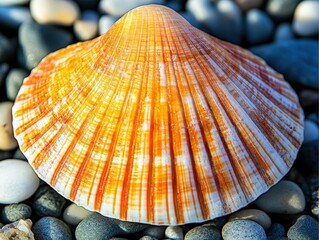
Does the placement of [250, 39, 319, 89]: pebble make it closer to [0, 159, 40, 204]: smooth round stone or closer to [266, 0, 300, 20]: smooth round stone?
[266, 0, 300, 20]: smooth round stone

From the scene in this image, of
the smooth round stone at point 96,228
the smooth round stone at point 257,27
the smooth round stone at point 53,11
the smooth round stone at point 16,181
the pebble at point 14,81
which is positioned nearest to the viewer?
the smooth round stone at point 96,228

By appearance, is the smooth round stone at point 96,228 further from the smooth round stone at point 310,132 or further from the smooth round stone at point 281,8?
the smooth round stone at point 281,8

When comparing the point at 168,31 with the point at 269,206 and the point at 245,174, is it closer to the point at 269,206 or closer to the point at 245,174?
the point at 245,174

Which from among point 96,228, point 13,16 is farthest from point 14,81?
point 96,228

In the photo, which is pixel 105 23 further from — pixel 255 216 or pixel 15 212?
pixel 255 216

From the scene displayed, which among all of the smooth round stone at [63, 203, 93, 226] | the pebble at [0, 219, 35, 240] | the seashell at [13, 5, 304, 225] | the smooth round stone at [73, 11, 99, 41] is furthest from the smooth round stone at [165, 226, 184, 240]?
the smooth round stone at [73, 11, 99, 41]

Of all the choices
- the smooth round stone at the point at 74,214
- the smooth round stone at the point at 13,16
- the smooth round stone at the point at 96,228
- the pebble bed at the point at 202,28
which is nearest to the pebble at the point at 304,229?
the pebble bed at the point at 202,28

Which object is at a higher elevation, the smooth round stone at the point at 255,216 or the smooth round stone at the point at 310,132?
the smooth round stone at the point at 310,132

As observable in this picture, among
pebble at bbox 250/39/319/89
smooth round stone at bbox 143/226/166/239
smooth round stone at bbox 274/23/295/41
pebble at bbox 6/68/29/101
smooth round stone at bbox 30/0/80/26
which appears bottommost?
smooth round stone at bbox 143/226/166/239
